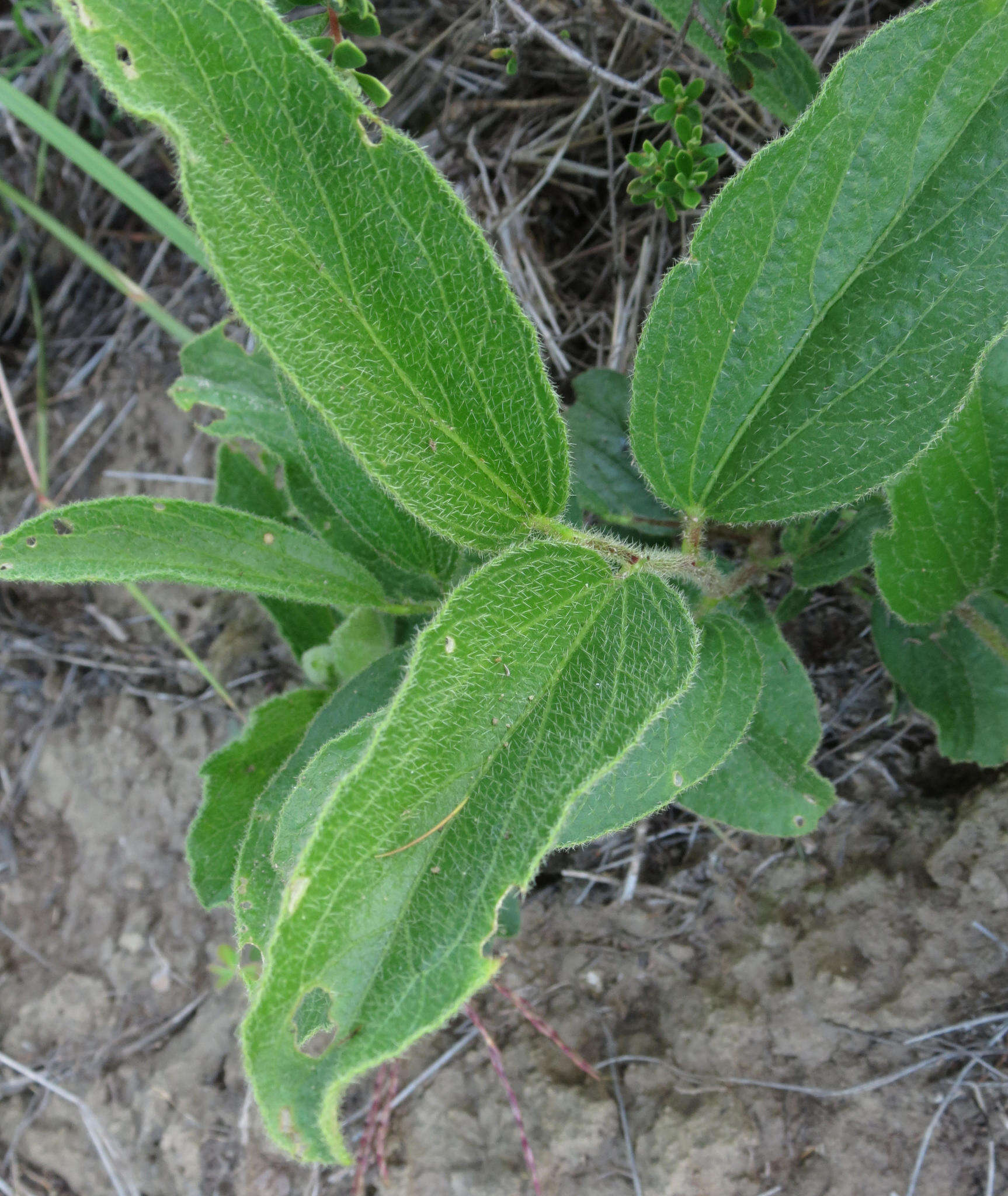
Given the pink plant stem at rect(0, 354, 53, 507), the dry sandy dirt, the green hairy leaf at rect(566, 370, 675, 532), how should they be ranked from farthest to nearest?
1. the pink plant stem at rect(0, 354, 53, 507)
2. the green hairy leaf at rect(566, 370, 675, 532)
3. the dry sandy dirt

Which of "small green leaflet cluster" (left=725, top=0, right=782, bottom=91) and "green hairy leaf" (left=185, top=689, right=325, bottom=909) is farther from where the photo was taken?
"green hairy leaf" (left=185, top=689, right=325, bottom=909)

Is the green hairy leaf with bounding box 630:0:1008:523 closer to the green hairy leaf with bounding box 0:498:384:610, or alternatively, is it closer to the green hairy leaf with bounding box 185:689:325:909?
the green hairy leaf with bounding box 0:498:384:610

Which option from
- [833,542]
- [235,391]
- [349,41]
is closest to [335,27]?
[349,41]

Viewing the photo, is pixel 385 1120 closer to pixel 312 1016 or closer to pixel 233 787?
pixel 233 787

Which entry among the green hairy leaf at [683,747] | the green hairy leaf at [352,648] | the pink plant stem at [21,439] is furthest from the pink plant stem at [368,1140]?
the pink plant stem at [21,439]

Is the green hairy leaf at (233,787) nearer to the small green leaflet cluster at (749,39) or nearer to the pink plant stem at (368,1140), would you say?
the pink plant stem at (368,1140)

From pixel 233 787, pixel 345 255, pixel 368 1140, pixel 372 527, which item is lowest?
pixel 368 1140

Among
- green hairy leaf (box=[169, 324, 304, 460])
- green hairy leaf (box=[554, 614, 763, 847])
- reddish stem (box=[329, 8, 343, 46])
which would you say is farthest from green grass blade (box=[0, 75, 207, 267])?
green hairy leaf (box=[554, 614, 763, 847])
